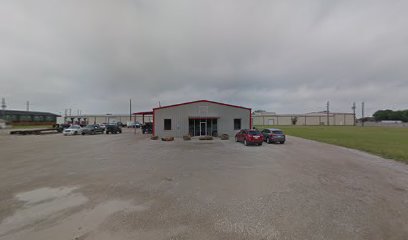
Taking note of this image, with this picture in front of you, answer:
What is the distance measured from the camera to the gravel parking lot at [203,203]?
3664 mm

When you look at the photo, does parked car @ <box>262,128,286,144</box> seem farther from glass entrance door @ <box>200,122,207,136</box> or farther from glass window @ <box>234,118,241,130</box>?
glass entrance door @ <box>200,122,207,136</box>

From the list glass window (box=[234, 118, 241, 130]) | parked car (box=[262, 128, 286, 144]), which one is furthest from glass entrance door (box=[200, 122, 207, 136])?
parked car (box=[262, 128, 286, 144])

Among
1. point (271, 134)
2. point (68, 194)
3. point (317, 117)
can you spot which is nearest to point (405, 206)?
point (68, 194)

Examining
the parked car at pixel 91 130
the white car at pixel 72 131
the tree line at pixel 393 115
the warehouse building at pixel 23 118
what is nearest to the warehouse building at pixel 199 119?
the parked car at pixel 91 130

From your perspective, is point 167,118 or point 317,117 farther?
point 317,117

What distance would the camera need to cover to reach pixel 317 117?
87.8 meters

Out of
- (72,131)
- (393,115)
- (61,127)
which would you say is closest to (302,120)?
(393,115)

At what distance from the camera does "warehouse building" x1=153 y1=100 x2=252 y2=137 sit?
2488cm

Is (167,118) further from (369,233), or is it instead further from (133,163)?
(369,233)

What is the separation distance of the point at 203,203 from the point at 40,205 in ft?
13.8

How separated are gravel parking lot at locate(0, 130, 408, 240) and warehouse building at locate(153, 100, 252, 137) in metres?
16.4

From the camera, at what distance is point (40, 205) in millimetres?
4871

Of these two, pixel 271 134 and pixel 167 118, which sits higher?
pixel 167 118

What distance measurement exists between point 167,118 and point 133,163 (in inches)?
613
